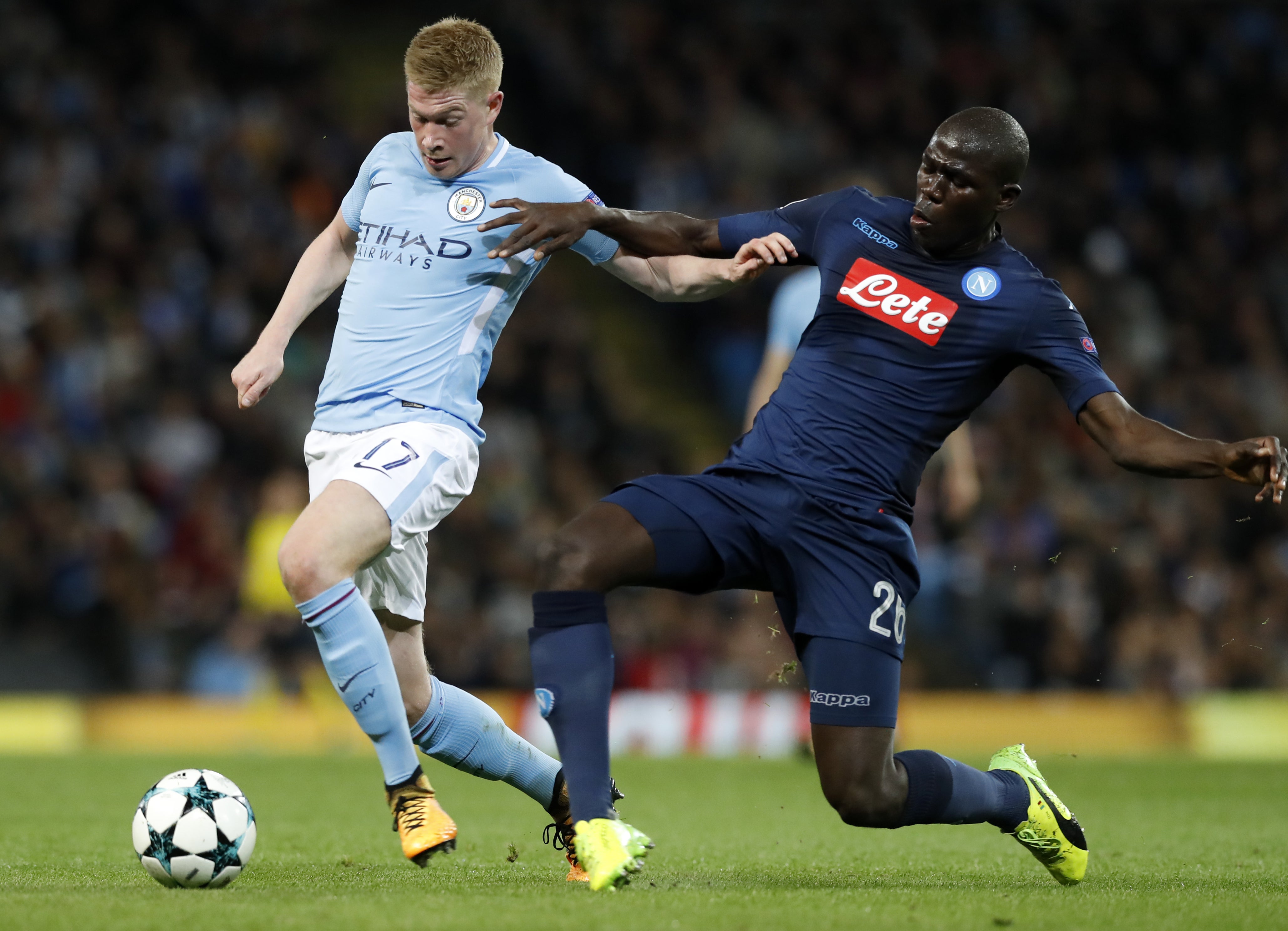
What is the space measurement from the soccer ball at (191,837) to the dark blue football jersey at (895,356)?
1.80 meters

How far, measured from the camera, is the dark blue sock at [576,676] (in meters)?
4.48

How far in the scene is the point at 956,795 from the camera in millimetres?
4836

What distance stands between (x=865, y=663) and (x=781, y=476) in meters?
0.59

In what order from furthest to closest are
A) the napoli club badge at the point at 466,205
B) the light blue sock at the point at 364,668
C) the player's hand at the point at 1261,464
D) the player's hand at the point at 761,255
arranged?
the napoli club badge at the point at 466,205 < the player's hand at the point at 761,255 < the light blue sock at the point at 364,668 < the player's hand at the point at 1261,464

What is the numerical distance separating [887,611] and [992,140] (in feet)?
4.57

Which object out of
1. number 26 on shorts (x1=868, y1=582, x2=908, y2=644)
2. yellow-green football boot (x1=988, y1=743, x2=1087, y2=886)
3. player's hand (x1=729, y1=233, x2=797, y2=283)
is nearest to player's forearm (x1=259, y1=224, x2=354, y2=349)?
player's hand (x1=729, y1=233, x2=797, y2=283)

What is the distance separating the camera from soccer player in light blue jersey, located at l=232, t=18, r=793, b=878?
15.7 feet

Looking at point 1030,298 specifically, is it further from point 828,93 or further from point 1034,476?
point 828,93

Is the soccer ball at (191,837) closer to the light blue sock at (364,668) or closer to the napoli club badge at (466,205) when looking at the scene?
the light blue sock at (364,668)

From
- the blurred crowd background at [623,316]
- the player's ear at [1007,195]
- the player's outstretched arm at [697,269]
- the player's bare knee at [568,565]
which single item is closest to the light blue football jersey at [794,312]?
the blurred crowd background at [623,316]

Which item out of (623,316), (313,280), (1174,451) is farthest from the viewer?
(623,316)

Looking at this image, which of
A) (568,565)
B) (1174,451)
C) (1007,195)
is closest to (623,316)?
(1007,195)

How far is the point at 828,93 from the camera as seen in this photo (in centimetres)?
1752

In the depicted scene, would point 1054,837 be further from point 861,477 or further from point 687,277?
point 687,277
